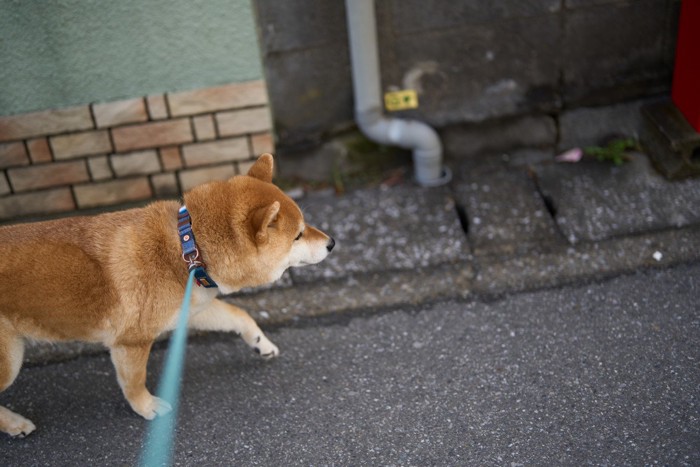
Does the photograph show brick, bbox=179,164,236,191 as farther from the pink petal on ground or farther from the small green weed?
the small green weed

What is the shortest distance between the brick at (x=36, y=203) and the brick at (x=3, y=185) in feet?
0.12

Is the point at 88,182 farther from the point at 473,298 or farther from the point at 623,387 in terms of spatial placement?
the point at 623,387

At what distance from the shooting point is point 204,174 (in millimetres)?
4340

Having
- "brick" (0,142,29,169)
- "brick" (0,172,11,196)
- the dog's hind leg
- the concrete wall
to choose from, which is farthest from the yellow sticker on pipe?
the dog's hind leg

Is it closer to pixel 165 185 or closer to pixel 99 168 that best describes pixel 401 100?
pixel 165 185

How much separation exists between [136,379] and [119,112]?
165 centimetres

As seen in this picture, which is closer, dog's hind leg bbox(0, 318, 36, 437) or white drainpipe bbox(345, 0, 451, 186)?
dog's hind leg bbox(0, 318, 36, 437)

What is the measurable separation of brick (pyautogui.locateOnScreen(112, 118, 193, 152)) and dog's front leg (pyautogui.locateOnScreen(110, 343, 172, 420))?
57.5 inches

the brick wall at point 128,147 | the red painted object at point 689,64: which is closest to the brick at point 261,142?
the brick wall at point 128,147

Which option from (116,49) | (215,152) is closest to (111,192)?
(215,152)

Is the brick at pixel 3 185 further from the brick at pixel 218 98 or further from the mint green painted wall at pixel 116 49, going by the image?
the brick at pixel 218 98

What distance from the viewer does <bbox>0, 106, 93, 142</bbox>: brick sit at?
4.05 meters

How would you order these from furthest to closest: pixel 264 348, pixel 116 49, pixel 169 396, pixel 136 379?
pixel 116 49, pixel 264 348, pixel 169 396, pixel 136 379

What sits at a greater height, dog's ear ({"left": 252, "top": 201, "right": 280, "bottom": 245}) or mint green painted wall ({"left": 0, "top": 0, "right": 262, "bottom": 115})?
mint green painted wall ({"left": 0, "top": 0, "right": 262, "bottom": 115})
